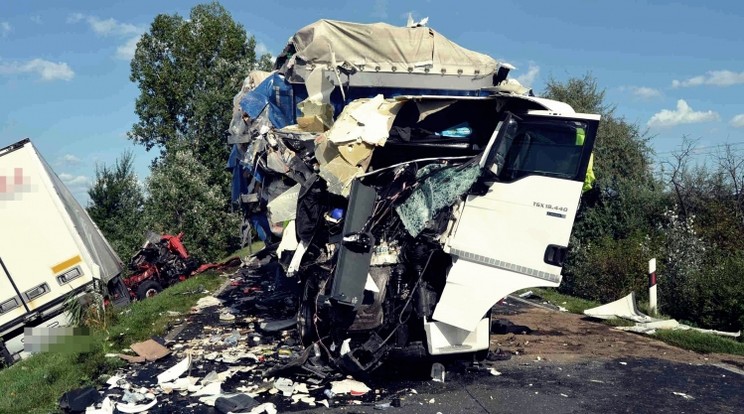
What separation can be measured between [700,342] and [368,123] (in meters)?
5.05

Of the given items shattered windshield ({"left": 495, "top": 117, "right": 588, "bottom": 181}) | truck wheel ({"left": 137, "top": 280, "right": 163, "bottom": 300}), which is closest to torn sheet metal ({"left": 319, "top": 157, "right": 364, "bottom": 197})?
shattered windshield ({"left": 495, "top": 117, "right": 588, "bottom": 181})

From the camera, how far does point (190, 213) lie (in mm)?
19125

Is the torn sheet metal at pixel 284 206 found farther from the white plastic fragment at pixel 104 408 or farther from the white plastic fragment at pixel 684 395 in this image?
the white plastic fragment at pixel 684 395

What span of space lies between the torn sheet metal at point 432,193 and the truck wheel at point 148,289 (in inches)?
395

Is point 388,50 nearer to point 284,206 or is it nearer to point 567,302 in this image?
point 284,206

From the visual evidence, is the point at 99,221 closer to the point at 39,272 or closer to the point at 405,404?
the point at 39,272

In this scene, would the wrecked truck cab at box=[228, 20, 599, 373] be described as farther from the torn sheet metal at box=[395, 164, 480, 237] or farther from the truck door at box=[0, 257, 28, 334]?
the truck door at box=[0, 257, 28, 334]

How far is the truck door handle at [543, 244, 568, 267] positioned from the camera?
5.68m

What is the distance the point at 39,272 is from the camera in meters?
9.84

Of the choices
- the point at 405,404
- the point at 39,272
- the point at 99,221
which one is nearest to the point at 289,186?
the point at 405,404

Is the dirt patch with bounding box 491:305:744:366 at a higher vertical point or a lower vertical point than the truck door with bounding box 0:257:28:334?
lower

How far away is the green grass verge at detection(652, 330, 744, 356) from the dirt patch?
19 cm

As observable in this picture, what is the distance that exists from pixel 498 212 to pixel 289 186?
315 cm

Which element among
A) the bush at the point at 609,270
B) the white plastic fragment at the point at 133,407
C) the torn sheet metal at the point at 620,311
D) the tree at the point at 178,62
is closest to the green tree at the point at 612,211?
the bush at the point at 609,270
